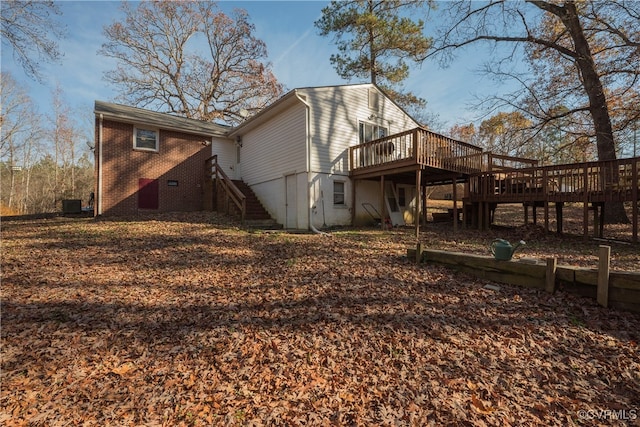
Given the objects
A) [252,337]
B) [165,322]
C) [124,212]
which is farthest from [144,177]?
[252,337]

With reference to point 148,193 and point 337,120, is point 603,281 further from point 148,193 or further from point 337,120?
point 148,193

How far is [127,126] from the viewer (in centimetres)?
1372

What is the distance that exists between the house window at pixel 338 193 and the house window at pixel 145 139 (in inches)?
372

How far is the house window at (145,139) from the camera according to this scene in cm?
1398

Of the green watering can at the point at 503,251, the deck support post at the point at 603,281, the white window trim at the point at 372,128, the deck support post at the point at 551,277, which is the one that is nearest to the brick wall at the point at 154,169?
the white window trim at the point at 372,128

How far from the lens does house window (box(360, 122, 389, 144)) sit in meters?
13.2

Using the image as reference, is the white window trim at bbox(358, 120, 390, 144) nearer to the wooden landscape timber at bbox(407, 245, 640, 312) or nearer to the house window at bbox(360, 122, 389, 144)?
the house window at bbox(360, 122, 389, 144)

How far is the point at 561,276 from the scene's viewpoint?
453cm

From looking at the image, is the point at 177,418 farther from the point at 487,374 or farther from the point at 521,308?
the point at 521,308

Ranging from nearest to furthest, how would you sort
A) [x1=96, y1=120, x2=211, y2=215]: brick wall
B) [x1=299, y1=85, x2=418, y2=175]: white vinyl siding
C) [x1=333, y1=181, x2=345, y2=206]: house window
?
[x1=299, y1=85, x2=418, y2=175]: white vinyl siding < [x1=333, y1=181, x2=345, y2=206]: house window < [x1=96, y1=120, x2=211, y2=215]: brick wall

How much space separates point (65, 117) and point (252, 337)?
119 ft

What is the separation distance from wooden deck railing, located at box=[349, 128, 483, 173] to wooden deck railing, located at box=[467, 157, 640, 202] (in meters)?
0.92

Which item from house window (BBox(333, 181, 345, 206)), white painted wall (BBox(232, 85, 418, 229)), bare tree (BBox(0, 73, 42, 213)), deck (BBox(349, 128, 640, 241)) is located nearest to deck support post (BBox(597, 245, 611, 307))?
deck (BBox(349, 128, 640, 241))

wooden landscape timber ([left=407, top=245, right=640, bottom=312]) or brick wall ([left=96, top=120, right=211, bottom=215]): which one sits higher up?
brick wall ([left=96, top=120, right=211, bottom=215])
